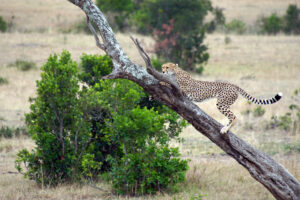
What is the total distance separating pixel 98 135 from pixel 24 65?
1309 centimetres

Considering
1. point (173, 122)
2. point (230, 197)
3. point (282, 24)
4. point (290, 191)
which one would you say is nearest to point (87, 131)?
point (173, 122)

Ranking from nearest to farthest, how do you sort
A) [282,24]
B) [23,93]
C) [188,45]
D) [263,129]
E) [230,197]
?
[230,197], [263,129], [23,93], [188,45], [282,24]

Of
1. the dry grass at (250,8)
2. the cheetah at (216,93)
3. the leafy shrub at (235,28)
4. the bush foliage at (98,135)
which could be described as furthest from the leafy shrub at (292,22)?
the cheetah at (216,93)

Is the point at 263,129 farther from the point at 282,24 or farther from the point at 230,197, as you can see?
the point at 282,24

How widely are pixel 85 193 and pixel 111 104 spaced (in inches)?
61.0

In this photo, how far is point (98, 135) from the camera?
848cm

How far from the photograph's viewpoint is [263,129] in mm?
12539

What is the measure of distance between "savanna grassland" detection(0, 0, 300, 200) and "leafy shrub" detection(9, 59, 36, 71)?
0.31m

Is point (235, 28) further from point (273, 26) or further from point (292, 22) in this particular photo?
point (292, 22)

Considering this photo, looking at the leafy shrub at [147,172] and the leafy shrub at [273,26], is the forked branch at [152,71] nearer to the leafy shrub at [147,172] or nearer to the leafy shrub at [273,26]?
the leafy shrub at [147,172]

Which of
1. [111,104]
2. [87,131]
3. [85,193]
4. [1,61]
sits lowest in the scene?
[1,61]

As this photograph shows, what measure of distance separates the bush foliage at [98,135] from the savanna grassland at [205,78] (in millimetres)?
336

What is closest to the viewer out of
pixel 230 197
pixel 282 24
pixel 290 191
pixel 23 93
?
pixel 290 191

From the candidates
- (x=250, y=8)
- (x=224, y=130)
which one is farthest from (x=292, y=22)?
(x=224, y=130)
